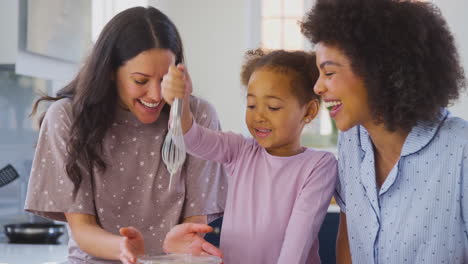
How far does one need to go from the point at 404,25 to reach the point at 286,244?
0.53m

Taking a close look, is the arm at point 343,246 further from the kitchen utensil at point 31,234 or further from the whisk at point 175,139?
the kitchen utensil at point 31,234

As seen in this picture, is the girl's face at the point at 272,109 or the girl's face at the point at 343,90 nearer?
the girl's face at the point at 343,90

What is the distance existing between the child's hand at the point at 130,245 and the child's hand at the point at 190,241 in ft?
0.23

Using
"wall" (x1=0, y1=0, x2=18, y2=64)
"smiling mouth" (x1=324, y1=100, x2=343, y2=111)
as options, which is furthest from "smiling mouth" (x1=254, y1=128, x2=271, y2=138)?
"wall" (x1=0, y1=0, x2=18, y2=64)

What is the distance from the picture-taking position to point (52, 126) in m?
1.76

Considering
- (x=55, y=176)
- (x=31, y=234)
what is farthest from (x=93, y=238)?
(x=31, y=234)

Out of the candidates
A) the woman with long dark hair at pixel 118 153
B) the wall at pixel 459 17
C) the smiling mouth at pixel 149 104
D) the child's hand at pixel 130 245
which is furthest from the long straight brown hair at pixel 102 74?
the wall at pixel 459 17

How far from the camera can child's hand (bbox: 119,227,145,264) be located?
4.21 feet

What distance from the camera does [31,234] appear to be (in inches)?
103

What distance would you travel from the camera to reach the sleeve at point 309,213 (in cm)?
150

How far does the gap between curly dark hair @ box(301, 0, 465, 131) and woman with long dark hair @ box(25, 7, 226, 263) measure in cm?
48

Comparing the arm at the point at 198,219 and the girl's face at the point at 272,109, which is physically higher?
the girl's face at the point at 272,109

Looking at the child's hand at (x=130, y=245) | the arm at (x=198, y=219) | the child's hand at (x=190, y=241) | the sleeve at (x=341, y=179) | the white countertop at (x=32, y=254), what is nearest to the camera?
the child's hand at (x=130, y=245)

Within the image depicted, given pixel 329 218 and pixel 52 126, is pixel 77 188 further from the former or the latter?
pixel 329 218
